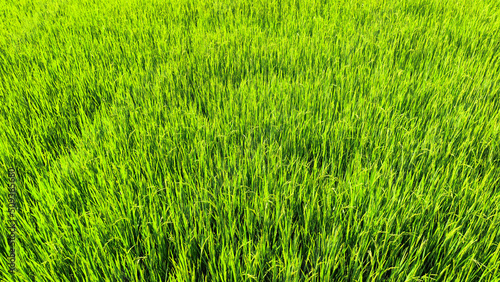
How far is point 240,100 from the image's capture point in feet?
5.38

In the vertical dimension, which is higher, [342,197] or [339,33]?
[339,33]

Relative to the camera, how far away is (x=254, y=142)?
1.38 meters

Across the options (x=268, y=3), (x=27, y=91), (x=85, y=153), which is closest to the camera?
(x=85, y=153)

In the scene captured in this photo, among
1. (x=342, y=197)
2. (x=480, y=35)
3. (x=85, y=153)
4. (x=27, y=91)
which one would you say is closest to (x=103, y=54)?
(x=27, y=91)

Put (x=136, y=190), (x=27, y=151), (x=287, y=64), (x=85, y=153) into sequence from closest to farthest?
(x=136, y=190) < (x=85, y=153) < (x=27, y=151) < (x=287, y=64)

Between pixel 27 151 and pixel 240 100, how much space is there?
1.08m

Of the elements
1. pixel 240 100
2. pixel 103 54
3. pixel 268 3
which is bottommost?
pixel 240 100

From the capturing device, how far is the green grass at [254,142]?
898 millimetres

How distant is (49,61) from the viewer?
2.20 meters

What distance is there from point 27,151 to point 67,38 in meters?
1.41

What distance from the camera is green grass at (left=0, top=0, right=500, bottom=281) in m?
0.90

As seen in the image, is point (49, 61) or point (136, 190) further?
point (49, 61)

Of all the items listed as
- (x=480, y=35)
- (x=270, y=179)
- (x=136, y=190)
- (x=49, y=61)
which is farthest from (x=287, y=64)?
(x=49, y=61)

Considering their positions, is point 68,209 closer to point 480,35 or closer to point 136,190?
point 136,190
